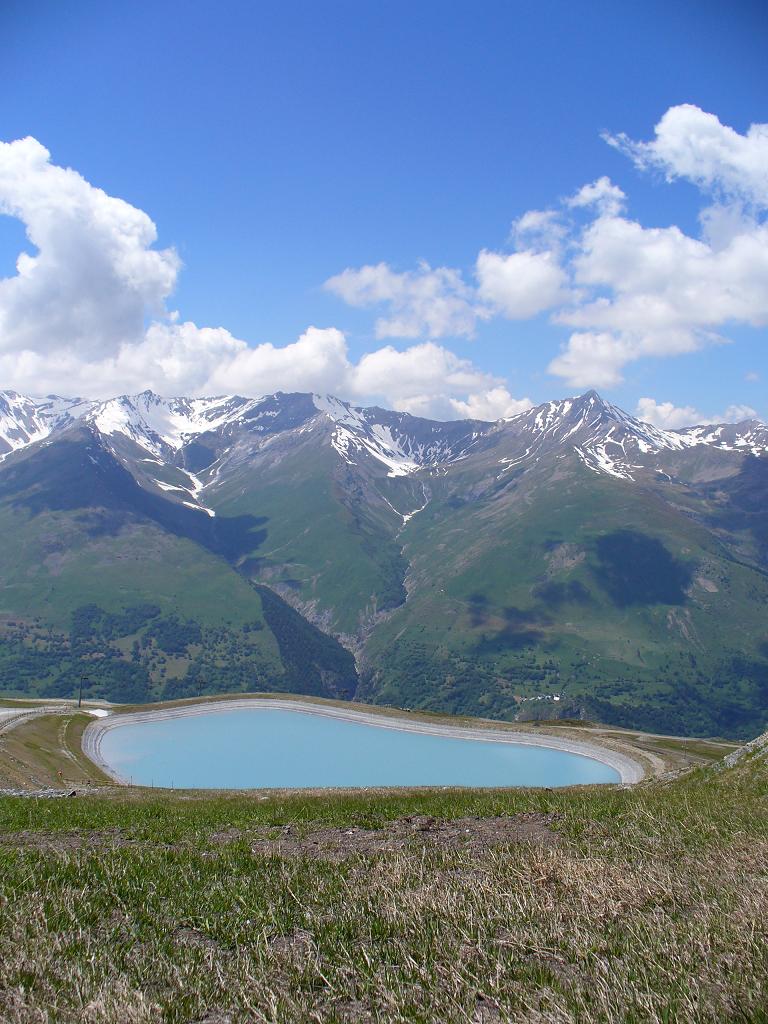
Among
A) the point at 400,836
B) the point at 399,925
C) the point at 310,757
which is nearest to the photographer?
the point at 399,925

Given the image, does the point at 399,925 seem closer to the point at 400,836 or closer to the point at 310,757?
the point at 400,836

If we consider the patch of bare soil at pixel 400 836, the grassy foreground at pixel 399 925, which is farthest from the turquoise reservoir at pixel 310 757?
the grassy foreground at pixel 399 925

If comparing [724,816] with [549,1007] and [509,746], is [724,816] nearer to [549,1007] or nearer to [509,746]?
[549,1007]

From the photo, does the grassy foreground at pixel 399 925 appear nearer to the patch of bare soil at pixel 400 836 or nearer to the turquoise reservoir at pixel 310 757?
the patch of bare soil at pixel 400 836

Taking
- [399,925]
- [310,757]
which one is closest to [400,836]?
[399,925]

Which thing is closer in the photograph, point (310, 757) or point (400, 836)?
point (400, 836)

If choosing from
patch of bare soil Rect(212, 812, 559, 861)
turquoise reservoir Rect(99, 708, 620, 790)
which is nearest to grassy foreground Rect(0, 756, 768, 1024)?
patch of bare soil Rect(212, 812, 559, 861)

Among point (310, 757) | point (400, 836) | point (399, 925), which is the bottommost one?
point (310, 757)
